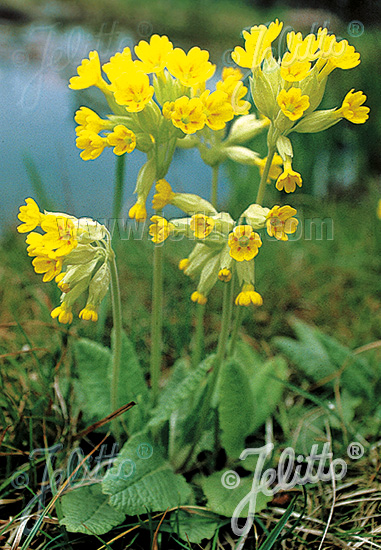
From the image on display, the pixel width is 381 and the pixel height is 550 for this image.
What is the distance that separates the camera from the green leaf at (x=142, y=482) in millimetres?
1521

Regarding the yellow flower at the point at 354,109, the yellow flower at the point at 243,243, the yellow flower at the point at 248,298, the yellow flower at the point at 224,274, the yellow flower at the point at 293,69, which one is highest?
the yellow flower at the point at 293,69

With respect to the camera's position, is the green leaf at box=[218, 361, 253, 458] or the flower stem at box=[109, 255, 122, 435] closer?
the flower stem at box=[109, 255, 122, 435]

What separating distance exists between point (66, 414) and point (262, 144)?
2009 mm

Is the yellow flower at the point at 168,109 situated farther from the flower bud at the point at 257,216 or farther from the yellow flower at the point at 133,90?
the flower bud at the point at 257,216

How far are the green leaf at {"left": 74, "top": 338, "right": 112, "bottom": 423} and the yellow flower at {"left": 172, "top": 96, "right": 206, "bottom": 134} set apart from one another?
0.98 m

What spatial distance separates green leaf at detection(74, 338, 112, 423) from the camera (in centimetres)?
191

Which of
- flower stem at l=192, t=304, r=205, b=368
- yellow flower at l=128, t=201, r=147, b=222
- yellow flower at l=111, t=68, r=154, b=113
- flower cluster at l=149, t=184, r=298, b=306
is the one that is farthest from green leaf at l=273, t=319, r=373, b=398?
yellow flower at l=111, t=68, r=154, b=113

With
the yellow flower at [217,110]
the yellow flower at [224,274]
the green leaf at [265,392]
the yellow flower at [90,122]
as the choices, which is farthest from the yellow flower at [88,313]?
→ the green leaf at [265,392]

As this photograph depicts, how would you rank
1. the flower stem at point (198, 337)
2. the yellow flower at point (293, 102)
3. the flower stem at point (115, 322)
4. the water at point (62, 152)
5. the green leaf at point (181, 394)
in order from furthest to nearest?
1. the water at point (62, 152)
2. the flower stem at point (198, 337)
3. the green leaf at point (181, 394)
4. the flower stem at point (115, 322)
5. the yellow flower at point (293, 102)

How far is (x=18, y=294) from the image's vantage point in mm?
2846

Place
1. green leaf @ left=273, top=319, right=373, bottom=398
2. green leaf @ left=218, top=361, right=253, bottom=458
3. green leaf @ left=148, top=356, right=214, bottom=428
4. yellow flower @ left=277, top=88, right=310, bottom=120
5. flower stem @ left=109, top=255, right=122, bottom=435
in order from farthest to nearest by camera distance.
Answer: green leaf @ left=273, top=319, right=373, bottom=398, green leaf @ left=218, top=361, right=253, bottom=458, green leaf @ left=148, top=356, right=214, bottom=428, flower stem @ left=109, top=255, right=122, bottom=435, yellow flower @ left=277, top=88, right=310, bottom=120

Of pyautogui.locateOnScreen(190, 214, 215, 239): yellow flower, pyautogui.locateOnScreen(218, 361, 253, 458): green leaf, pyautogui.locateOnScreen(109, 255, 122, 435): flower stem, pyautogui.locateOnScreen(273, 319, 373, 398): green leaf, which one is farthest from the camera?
pyautogui.locateOnScreen(273, 319, 373, 398): green leaf

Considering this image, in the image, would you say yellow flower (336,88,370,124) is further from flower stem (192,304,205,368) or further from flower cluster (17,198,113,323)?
flower stem (192,304,205,368)

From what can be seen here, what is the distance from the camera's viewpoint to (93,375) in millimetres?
1944
